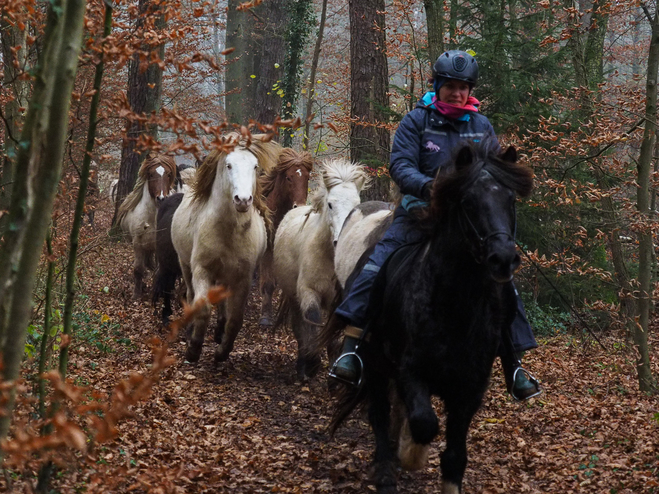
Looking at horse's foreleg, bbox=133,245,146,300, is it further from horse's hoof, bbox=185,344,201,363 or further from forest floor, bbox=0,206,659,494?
horse's hoof, bbox=185,344,201,363

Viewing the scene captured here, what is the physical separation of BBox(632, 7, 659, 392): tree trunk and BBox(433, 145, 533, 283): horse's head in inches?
127

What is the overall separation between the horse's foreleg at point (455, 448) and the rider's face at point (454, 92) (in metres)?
2.47

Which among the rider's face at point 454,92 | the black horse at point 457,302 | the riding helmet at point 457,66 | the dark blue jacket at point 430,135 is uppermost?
the riding helmet at point 457,66

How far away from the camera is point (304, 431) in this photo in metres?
7.22

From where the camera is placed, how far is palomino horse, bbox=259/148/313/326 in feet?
42.0

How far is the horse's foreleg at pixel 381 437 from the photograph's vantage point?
5.19 meters

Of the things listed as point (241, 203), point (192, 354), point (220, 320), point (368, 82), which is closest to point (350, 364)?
point (241, 203)

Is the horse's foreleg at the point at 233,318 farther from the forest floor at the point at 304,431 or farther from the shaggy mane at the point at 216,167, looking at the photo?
the shaggy mane at the point at 216,167

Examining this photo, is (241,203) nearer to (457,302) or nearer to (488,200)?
(457,302)

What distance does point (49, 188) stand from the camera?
279cm

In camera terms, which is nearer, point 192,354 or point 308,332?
point 308,332

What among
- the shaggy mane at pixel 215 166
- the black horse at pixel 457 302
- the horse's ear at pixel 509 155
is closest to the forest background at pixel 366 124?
the shaggy mane at pixel 215 166

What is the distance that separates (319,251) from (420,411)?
448 centimetres

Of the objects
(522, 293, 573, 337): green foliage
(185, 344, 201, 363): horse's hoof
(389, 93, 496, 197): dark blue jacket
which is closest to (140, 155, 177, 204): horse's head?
(185, 344, 201, 363): horse's hoof
